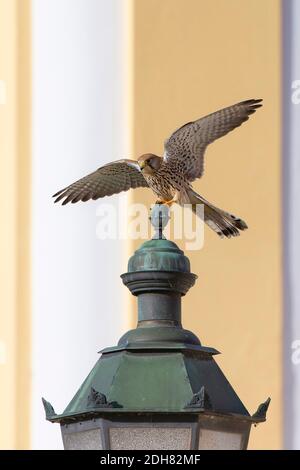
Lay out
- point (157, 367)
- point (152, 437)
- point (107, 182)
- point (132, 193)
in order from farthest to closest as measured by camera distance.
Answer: point (132, 193) < point (107, 182) < point (157, 367) < point (152, 437)

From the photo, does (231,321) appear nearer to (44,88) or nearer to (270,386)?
(270,386)

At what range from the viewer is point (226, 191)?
8805mm

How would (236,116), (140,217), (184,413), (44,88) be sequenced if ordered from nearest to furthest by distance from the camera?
(184,413)
(236,116)
(140,217)
(44,88)

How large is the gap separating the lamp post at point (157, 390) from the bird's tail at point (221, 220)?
0.86m

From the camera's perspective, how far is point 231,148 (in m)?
8.88

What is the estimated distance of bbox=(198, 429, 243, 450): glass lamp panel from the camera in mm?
4191

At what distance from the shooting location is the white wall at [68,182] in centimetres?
848

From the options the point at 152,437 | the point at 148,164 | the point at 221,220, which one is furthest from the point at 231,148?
the point at 152,437

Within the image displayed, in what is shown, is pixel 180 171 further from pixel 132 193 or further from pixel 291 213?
pixel 291 213

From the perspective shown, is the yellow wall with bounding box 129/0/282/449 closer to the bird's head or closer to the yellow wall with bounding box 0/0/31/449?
the yellow wall with bounding box 0/0/31/449

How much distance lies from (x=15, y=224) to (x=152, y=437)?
15.6ft

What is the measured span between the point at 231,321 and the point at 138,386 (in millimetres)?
4444

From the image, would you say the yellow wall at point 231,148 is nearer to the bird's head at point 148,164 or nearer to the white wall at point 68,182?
the white wall at point 68,182

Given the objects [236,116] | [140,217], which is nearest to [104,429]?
[236,116]
